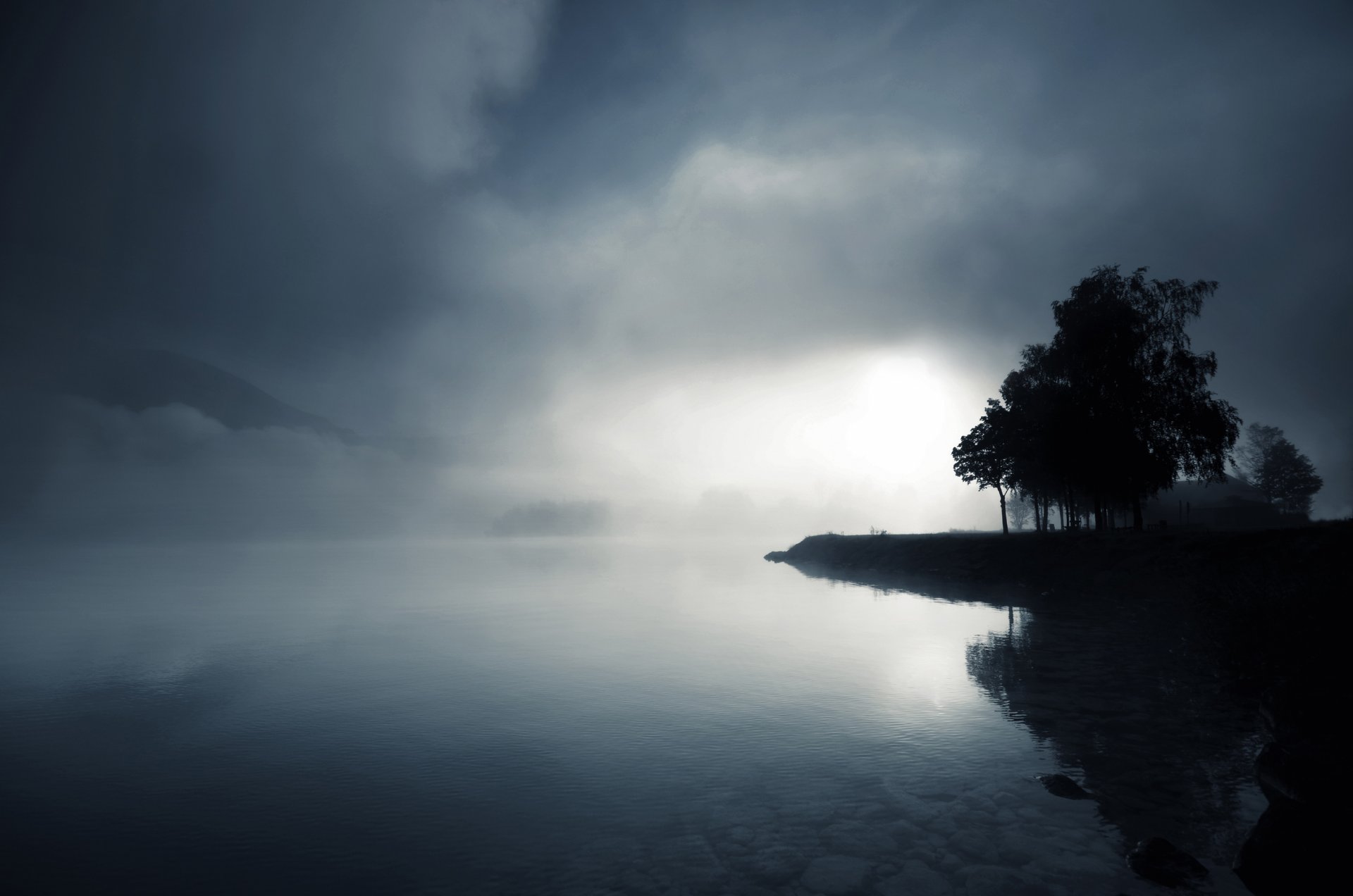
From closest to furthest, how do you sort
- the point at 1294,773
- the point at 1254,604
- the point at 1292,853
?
the point at 1292,853 < the point at 1294,773 < the point at 1254,604

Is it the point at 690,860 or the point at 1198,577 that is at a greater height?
the point at 1198,577

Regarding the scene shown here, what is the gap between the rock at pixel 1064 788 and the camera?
1304 centimetres

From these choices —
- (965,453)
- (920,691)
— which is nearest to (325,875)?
(920,691)

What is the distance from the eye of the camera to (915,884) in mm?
10109

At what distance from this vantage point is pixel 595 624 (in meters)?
43.2

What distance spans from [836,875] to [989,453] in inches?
2927

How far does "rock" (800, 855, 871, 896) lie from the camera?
9992mm

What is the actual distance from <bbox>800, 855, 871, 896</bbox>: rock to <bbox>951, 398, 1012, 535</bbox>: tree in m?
66.7

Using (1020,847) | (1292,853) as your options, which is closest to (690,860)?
(1020,847)

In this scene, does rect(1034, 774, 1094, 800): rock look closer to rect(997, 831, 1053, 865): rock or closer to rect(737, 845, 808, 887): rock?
rect(997, 831, 1053, 865): rock

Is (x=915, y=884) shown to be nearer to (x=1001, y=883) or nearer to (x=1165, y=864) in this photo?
(x=1001, y=883)

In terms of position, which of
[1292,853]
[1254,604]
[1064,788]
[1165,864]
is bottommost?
[1064,788]

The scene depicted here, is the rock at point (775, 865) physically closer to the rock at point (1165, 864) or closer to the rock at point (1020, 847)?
the rock at point (1020, 847)

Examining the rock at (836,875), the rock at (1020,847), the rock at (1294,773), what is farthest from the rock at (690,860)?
the rock at (1294,773)
